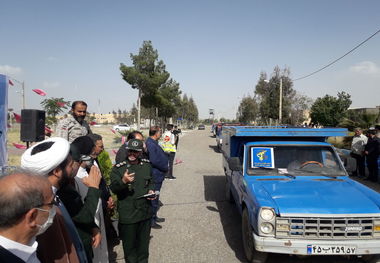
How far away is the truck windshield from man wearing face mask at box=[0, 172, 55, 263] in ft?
12.4

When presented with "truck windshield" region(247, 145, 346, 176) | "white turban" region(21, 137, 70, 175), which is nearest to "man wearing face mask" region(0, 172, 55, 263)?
"white turban" region(21, 137, 70, 175)

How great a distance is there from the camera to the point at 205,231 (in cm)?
513

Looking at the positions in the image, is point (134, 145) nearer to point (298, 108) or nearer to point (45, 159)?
point (45, 159)

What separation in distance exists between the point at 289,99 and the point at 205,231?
30.0m

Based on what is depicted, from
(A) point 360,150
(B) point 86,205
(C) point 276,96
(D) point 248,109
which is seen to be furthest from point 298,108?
(B) point 86,205

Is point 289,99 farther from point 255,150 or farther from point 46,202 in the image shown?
point 46,202

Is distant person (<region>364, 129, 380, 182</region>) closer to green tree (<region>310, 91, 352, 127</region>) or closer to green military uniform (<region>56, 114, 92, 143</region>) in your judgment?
green military uniform (<region>56, 114, 92, 143</region>)

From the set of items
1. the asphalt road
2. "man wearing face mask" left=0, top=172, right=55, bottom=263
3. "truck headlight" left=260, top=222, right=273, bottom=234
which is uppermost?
"man wearing face mask" left=0, top=172, right=55, bottom=263

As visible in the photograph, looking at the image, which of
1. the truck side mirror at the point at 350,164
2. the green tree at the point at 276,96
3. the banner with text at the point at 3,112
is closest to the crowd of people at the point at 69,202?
the banner with text at the point at 3,112

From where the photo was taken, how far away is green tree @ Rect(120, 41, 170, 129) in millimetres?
23031

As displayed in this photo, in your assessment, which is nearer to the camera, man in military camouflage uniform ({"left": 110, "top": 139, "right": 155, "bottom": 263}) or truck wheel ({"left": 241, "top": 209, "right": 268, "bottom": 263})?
man in military camouflage uniform ({"left": 110, "top": 139, "right": 155, "bottom": 263})

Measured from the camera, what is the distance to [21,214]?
1289mm

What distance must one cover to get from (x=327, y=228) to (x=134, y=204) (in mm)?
2312

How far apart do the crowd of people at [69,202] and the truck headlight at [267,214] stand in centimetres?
136
